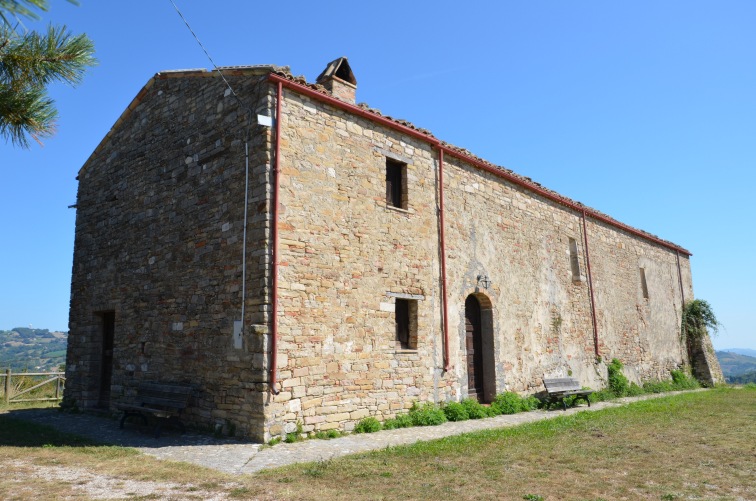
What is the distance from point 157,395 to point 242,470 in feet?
11.7

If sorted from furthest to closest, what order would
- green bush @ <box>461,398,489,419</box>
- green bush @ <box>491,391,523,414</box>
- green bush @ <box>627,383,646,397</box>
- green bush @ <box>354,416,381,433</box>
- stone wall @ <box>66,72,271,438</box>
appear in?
green bush @ <box>627,383,646,397</box>, green bush @ <box>491,391,523,414</box>, green bush @ <box>461,398,489,419</box>, green bush @ <box>354,416,381,433</box>, stone wall @ <box>66,72,271,438</box>

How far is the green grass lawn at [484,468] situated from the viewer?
204 inches

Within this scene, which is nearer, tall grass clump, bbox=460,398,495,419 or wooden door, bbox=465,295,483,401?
tall grass clump, bbox=460,398,495,419

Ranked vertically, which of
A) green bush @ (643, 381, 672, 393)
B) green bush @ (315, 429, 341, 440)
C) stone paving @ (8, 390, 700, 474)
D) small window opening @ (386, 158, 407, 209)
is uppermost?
small window opening @ (386, 158, 407, 209)

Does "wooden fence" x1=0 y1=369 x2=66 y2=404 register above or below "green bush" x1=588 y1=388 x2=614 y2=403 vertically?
above

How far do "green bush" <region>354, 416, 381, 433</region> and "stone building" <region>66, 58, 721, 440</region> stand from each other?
0.14m

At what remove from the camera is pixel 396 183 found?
1080 centimetres

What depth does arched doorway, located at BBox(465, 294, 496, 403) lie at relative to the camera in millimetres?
11609

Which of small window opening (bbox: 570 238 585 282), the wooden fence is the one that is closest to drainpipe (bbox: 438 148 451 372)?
small window opening (bbox: 570 238 585 282)

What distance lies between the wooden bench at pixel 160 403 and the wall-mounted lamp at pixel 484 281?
21.2ft

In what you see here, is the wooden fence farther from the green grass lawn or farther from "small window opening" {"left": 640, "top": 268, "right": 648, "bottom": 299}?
"small window opening" {"left": 640, "top": 268, "right": 648, "bottom": 299}

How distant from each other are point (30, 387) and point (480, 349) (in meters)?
13.1

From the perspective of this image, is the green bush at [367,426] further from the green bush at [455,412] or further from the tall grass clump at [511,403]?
the tall grass clump at [511,403]

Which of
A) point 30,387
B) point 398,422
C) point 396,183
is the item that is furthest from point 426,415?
point 30,387
